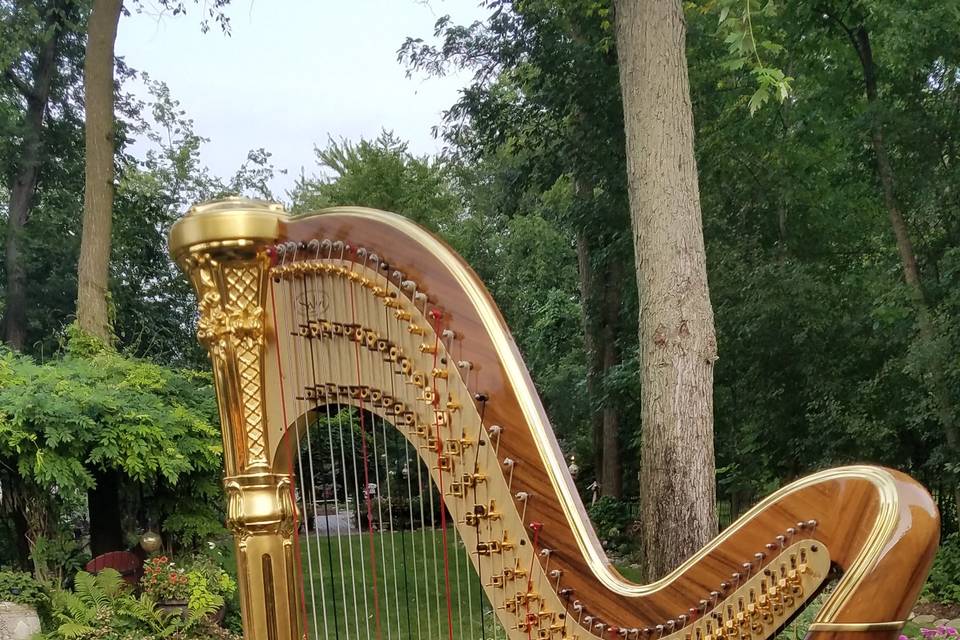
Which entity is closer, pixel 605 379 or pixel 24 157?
pixel 605 379

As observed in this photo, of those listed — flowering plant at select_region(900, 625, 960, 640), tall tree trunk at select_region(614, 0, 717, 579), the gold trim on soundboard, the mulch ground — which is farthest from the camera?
the mulch ground

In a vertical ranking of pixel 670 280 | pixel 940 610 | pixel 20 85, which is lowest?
pixel 940 610

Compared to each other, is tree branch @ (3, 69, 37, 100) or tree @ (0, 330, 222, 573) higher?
tree branch @ (3, 69, 37, 100)

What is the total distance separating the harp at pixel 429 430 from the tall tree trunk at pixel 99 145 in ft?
20.3

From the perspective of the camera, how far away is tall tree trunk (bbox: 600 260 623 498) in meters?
9.55

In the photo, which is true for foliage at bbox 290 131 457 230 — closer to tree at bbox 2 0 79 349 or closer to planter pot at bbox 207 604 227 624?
tree at bbox 2 0 79 349

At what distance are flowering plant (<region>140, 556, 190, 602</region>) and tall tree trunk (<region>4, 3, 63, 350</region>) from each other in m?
8.71

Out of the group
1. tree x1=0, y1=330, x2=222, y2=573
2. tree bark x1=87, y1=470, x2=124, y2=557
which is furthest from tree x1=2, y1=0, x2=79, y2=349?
tree bark x1=87, y1=470, x2=124, y2=557

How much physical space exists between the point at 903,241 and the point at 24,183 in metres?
12.4

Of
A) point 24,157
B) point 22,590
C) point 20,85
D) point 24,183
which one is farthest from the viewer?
point 24,183

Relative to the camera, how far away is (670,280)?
3.59 metres

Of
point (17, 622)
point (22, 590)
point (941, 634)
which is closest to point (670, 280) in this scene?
point (941, 634)

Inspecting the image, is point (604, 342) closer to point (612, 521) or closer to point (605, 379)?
point (605, 379)

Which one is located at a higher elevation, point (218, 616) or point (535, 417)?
point (535, 417)
